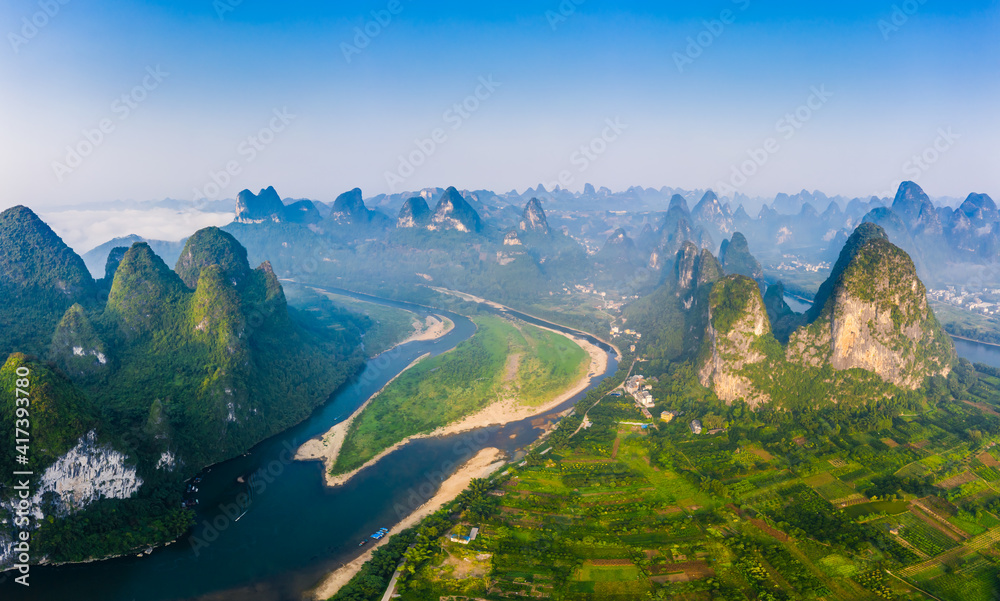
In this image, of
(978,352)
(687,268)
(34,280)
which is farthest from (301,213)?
(978,352)

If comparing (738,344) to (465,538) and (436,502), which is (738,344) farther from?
(465,538)

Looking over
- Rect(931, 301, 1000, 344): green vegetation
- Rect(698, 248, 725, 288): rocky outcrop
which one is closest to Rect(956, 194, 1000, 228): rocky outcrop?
Rect(931, 301, 1000, 344): green vegetation

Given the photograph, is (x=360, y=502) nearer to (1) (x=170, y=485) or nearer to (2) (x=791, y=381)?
(1) (x=170, y=485)

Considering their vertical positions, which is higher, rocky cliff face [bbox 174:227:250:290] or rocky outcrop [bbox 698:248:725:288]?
rocky outcrop [bbox 698:248:725:288]

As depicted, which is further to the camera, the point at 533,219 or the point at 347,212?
the point at 347,212

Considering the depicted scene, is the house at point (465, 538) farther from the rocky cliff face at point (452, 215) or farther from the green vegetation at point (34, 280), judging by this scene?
the rocky cliff face at point (452, 215)

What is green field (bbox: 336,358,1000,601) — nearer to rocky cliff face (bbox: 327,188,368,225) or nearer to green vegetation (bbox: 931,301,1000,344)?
green vegetation (bbox: 931,301,1000,344)

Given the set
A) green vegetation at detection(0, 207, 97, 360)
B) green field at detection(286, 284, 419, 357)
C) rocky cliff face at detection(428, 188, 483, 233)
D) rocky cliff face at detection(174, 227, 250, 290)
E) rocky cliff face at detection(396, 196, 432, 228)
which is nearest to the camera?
green vegetation at detection(0, 207, 97, 360)

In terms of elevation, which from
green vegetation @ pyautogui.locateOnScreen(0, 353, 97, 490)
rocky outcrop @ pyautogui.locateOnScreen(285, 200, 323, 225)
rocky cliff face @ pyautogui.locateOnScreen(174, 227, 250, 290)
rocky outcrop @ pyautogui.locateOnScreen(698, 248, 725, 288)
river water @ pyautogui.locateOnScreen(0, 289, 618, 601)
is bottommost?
river water @ pyautogui.locateOnScreen(0, 289, 618, 601)
